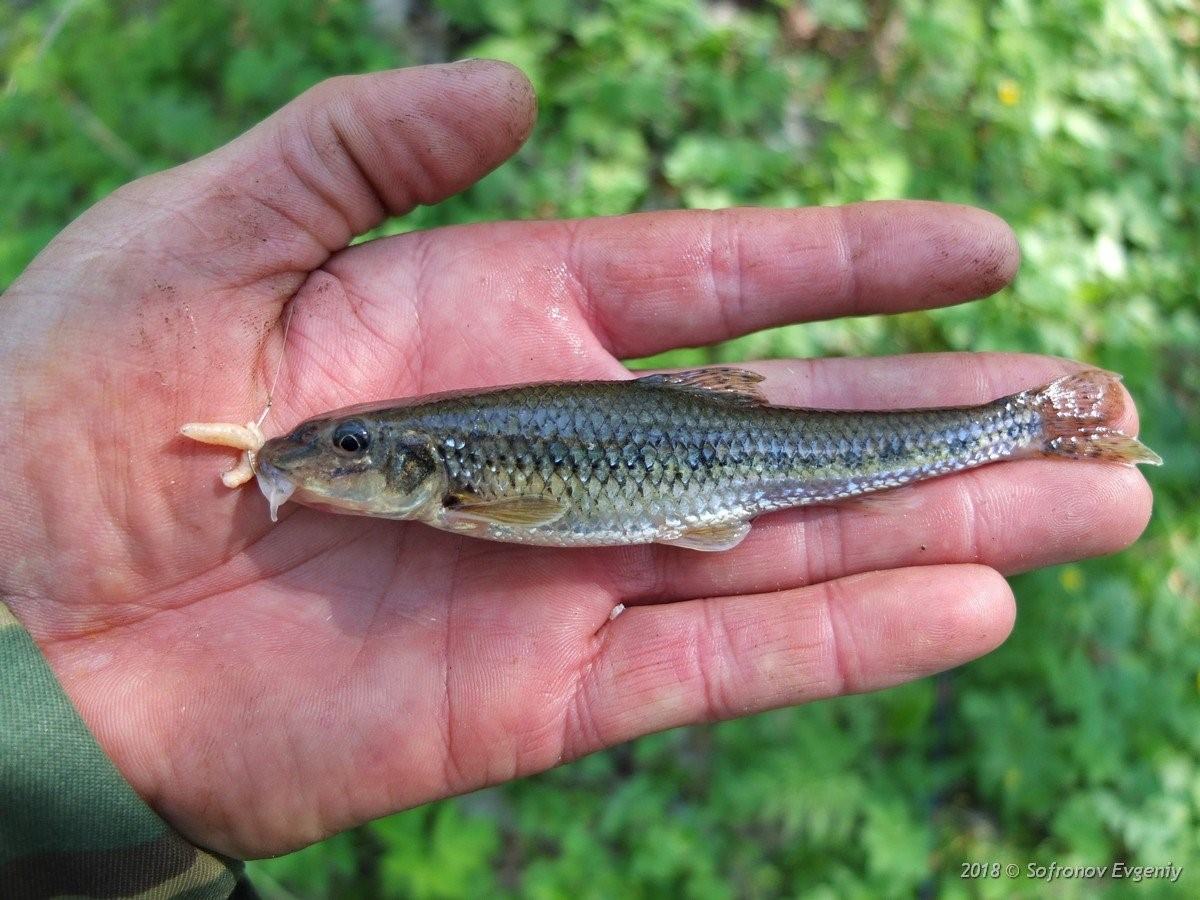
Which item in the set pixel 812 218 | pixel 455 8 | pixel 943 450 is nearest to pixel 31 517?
pixel 812 218

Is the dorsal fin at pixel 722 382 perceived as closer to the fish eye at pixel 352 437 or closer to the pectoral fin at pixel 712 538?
the pectoral fin at pixel 712 538

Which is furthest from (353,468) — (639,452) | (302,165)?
(302,165)

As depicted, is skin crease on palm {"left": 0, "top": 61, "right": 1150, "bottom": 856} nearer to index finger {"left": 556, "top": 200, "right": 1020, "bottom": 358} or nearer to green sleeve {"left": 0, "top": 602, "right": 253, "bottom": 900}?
index finger {"left": 556, "top": 200, "right": 1020, "bottom": 358}

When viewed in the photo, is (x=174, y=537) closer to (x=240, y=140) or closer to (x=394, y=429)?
(x=394, y=429)

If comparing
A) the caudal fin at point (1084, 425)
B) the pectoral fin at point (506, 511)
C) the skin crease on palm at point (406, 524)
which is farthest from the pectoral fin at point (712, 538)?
the caudal fin at point (1084, 425)

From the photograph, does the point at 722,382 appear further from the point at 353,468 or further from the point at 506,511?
the point at 353,468

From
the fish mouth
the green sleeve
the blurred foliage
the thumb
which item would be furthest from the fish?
the blurred foliage
